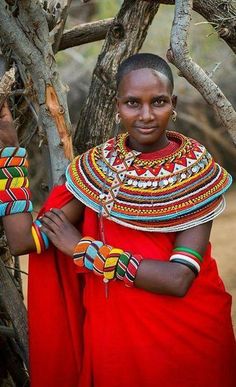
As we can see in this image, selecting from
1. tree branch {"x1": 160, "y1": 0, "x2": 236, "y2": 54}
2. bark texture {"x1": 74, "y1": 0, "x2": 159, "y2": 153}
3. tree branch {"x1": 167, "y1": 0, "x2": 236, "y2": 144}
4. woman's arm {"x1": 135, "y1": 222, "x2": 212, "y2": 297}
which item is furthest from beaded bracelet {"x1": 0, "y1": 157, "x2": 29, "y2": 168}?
tree branch {"x1": 160, "y1": 0, "x2": 236, "y2": 54}

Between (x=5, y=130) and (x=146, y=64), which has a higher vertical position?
(x=146, y=64)

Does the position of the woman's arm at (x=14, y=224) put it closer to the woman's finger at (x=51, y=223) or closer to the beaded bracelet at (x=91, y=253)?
the woman's finger at (x=51, y=223)

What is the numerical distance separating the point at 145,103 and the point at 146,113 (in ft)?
0.11

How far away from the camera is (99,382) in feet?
8.48

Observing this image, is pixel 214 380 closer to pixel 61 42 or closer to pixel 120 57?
pixel 120 57

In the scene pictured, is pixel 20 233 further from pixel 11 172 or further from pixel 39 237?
pixel 11 172

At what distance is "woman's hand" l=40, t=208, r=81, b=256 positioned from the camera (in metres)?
2.45

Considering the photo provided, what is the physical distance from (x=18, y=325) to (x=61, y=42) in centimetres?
151

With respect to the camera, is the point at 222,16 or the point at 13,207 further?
the point at 222,16

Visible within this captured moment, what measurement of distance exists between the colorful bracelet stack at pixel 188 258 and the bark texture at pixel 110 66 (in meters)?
1.11

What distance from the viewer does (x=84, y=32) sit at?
3840mm

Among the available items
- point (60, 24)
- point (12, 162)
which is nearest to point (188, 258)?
point (12, 162)

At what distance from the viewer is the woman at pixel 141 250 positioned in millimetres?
2367

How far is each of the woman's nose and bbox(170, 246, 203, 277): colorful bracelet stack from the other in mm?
418
